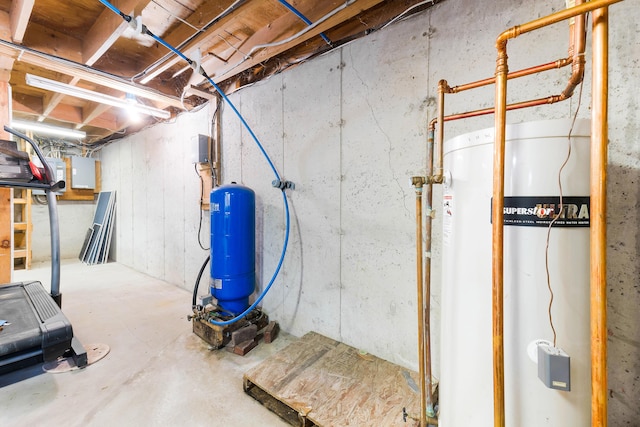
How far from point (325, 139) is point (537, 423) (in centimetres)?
181

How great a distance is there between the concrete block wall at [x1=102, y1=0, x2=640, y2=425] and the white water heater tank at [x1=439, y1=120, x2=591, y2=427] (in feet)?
2.28

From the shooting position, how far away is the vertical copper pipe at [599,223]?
0.62 metres

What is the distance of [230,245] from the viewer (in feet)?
7.06

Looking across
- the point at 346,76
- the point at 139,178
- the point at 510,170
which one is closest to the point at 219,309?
the point at 346,76

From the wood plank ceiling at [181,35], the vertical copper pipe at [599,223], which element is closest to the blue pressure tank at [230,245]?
the wood plank ceiling at [181,35]

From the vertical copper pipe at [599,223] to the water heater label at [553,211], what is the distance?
0.05m

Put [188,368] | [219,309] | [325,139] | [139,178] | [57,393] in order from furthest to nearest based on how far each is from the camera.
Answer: [139,178]
[219,309]
[325,139]
[188,368]
[57,393]

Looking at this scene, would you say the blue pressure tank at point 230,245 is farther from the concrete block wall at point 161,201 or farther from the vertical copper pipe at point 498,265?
the vertical copper pipe at point 498,265

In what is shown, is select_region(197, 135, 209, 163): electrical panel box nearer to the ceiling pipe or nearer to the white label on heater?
the white label on heater

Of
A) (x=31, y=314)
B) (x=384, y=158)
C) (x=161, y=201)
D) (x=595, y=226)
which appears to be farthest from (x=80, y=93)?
(x=595, y=226)

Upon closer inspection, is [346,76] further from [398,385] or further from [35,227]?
[35,227]

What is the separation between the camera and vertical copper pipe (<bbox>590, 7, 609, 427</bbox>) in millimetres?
621

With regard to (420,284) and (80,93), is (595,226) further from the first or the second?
(80,93)

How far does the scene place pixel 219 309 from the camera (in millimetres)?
2279
